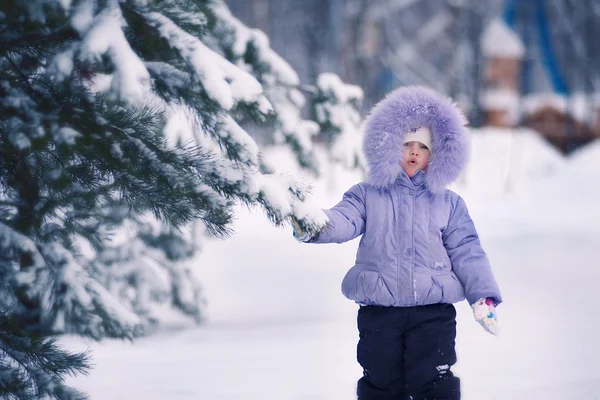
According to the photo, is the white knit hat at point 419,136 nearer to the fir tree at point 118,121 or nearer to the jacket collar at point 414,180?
the jacket collar at point 414,180

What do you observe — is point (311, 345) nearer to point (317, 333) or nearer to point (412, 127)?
point (317, 333)

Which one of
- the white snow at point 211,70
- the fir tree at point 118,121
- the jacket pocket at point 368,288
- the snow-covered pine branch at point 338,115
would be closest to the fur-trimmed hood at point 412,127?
the jacket pocket at point 368,288

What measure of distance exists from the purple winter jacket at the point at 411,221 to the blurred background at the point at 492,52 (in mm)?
16506

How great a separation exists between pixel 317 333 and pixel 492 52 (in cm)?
2143

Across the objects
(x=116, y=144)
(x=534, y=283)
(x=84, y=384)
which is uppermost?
(x=534, y=283)

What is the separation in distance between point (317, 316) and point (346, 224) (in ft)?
11.8

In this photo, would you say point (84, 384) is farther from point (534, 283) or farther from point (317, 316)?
point (534, 283)

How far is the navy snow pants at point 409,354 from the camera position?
3.34 m

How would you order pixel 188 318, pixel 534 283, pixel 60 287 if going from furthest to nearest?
pixel 534 283, pixel 188 318, pixel 60 287

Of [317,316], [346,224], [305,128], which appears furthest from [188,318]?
[346,224]

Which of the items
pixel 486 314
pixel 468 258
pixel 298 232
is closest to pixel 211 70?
pixel 298 232

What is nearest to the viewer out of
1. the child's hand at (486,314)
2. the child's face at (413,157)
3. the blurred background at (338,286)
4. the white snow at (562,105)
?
the child's hand at (486,314)

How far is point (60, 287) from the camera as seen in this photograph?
4059 millimetres

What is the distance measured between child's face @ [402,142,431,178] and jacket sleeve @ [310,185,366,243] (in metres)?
0.24
